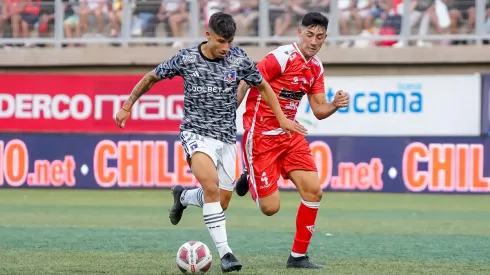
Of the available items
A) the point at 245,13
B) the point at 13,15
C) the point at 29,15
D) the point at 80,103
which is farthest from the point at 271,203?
the point at 13,15

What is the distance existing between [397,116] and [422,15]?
2151 mm

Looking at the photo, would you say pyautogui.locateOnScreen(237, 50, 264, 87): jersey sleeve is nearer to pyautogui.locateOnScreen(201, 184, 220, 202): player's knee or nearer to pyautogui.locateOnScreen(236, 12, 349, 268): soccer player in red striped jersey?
pyautogui.locateOnScreen(236, 12, 349, 268): soccer player in red striped jersey

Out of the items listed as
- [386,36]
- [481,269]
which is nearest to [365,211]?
[386,36]

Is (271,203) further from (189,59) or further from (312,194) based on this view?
(189,59)

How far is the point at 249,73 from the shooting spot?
9031 millimetres

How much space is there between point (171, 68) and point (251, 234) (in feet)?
13.9

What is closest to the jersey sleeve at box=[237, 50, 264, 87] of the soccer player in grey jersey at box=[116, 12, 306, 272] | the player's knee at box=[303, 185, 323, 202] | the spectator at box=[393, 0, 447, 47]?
the soccer player in grey jersey at box=[116, 12, 306, 272]

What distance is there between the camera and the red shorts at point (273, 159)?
9.68 metres

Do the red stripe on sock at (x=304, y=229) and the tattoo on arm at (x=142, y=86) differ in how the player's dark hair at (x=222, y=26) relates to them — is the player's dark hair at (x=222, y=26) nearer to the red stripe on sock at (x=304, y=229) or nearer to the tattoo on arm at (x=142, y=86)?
the tattoo on arm at (x=142, y=86)

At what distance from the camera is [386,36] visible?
21.6 metres

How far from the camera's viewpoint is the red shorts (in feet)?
31.8

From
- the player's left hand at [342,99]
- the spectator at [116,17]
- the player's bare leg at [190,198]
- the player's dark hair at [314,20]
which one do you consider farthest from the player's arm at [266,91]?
the spectator at [116,17]

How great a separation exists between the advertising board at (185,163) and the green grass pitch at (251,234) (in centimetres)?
54

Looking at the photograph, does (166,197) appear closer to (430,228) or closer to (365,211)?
(365,211)
